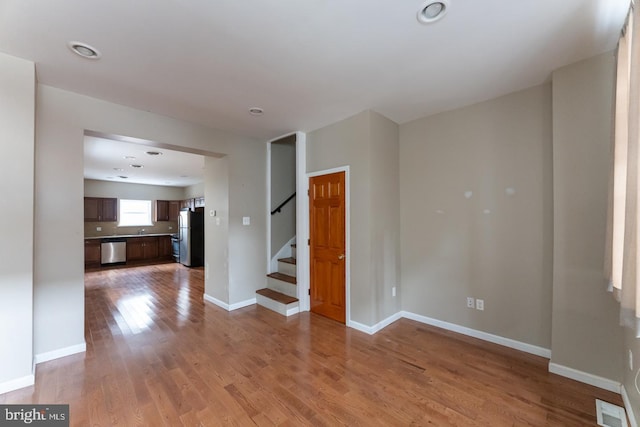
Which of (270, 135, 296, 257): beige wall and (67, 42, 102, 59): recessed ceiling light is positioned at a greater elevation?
(67, 42, 102, 59): recessed ceiling light

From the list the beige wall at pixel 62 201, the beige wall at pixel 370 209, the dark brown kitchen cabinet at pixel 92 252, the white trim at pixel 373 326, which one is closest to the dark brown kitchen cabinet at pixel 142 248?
the dark brown kitchen cabinet at pixel 92 252

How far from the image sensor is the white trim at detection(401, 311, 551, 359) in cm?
262

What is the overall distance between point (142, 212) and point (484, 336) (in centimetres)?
1022

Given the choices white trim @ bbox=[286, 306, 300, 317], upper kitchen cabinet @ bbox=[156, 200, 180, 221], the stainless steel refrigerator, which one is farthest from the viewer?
upper kitchen cabinet @ bbox=[156, 200, 180, 221]

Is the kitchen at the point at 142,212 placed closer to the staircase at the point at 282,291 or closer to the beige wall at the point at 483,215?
the staircase at the point at 282,291

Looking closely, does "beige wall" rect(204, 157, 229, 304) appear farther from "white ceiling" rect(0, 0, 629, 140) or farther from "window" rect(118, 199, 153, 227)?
"window" rect(118, 199, 153, 227)

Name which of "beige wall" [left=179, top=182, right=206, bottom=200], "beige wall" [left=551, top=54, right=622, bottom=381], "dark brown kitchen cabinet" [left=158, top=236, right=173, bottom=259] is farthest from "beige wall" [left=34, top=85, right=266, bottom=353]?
"dark brown kitchen cabinet" [left=158, top=236, right=173, bottom=259]

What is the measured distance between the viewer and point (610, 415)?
1.83 meters

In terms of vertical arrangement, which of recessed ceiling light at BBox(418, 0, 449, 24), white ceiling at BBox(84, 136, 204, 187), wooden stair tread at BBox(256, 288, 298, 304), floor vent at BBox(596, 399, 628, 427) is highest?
recessed ceiling light at BBox(418, 0, 449, 24)

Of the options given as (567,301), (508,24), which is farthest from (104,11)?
(567,301)

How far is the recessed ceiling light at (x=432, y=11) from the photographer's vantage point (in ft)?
5.27

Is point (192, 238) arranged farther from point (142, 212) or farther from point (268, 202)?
point (268, 202)

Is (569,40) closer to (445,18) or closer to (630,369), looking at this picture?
(445,18)

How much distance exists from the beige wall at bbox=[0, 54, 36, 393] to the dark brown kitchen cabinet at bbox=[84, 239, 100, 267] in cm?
651
